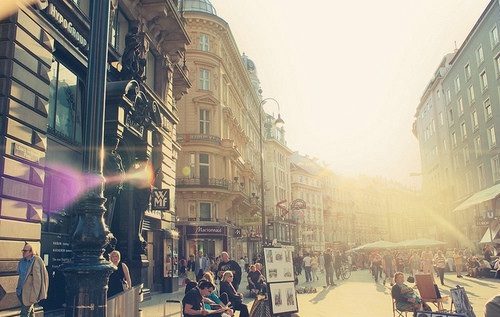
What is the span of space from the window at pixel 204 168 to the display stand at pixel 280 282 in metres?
27.4

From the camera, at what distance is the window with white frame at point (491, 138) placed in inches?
1460

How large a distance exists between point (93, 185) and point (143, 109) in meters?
9.73

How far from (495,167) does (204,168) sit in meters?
22.7

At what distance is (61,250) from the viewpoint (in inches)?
451

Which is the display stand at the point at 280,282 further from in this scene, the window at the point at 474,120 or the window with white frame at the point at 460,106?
the window with white frame at the point at 460,106

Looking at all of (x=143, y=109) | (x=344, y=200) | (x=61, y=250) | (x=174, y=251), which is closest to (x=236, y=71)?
(x=174, y=251)

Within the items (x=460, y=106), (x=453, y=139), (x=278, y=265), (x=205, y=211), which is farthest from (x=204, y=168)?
(x=278, y=265)

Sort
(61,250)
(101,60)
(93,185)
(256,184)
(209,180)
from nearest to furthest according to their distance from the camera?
(93,185) → (101,60) → (61,250) → (209,180) → (256,184)

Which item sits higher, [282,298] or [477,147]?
[477,147]

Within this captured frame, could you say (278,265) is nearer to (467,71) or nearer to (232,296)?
(232,296)

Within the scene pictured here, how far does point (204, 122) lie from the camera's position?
1550 inches

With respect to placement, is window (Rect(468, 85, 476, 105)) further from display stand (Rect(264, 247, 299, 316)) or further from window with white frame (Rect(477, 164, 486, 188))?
display stand (Rect(264, 247, 299, 316))

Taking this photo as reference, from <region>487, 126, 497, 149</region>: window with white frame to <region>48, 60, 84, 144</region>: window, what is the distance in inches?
1317

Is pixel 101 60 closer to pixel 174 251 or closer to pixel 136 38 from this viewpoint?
pixel 136 38
